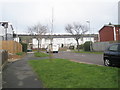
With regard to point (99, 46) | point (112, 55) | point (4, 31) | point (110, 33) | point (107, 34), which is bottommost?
point (112, 55)

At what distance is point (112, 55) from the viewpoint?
10359 mm

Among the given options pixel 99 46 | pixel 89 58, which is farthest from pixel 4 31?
pixel 99 46

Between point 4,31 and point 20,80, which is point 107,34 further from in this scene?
point 20,80

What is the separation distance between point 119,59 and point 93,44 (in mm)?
30810

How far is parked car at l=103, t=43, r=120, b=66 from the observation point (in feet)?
32.6

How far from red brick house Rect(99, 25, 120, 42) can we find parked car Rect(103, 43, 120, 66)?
99.3 ft

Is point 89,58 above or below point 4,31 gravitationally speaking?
below

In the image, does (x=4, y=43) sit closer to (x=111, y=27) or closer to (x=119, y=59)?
(x=119, y=59)

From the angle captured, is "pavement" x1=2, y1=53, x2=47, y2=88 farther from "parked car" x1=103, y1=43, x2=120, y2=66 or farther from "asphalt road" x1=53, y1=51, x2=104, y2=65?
"asphalt road" x1=53, y1=51, x2=104, y2=65

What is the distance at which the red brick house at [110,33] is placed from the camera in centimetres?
4019

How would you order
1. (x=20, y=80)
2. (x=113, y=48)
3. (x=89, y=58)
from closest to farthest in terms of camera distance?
(x=20, y=80) < (x=113, y=48) < (x=89, y=58)

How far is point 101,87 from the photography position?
17.8 feet

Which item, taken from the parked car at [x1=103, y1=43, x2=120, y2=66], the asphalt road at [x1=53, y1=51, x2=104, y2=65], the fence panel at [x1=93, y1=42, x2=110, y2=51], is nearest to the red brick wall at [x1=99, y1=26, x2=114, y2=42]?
the fence panel at [x1=93, y1=42, x2=110, y2=51]

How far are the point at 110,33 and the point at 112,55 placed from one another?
3273 cm
